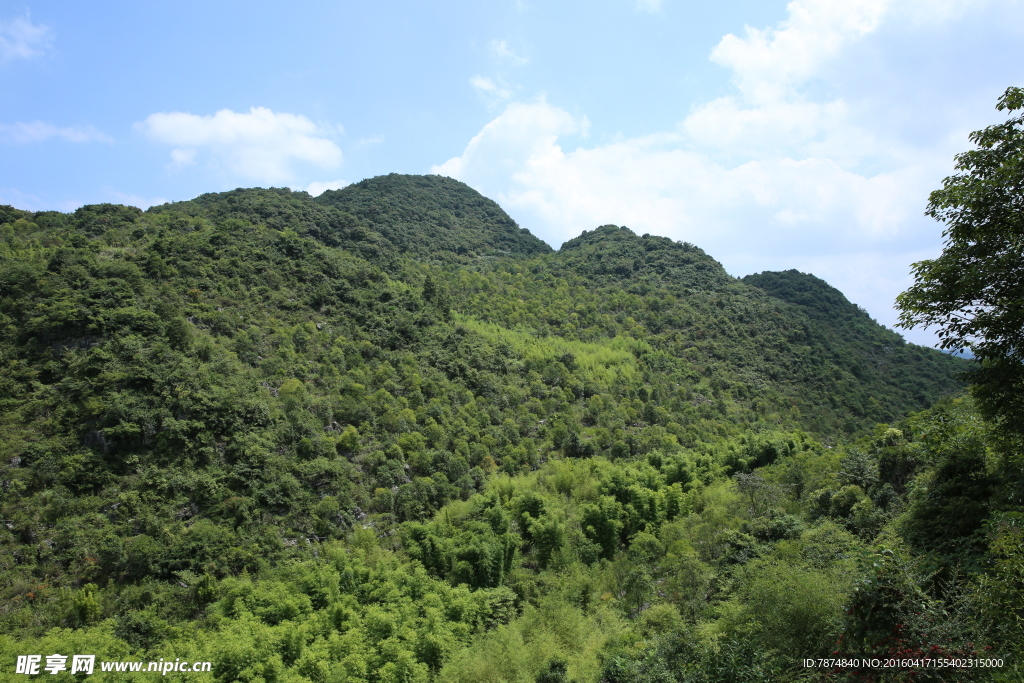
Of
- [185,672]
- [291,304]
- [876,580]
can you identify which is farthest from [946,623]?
[291,304]

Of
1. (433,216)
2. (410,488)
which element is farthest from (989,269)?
(433,216)

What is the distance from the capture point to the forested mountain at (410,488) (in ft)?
56.5

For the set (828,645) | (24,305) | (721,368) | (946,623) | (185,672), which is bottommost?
(185,672)

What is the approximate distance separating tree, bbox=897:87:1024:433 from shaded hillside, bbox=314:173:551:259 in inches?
3464

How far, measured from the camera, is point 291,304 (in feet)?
176

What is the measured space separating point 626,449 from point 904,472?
88.1 feet

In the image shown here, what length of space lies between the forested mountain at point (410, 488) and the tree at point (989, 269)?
2513 mm

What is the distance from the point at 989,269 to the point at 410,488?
35.1 m

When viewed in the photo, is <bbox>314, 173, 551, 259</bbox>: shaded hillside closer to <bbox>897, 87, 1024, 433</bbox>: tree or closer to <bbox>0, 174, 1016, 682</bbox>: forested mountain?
<bbox>0, 174, 1016, 682</bbox>: forested mountain

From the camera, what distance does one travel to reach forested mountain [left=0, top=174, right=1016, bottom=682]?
17.2m

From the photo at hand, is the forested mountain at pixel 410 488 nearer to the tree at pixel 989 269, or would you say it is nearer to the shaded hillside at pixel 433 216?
the tree at pixel 989 269

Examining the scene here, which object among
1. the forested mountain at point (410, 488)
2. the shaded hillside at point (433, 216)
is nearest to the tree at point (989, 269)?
the forested mountain at point (410, 488)

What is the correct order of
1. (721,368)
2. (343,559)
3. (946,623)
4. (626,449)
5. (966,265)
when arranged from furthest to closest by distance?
1. (721,368)
2. (626,449)
3. (343,559)
4. (966,265)
5. (946,623)

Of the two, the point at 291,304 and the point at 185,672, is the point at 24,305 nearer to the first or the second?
the point at 291,304
